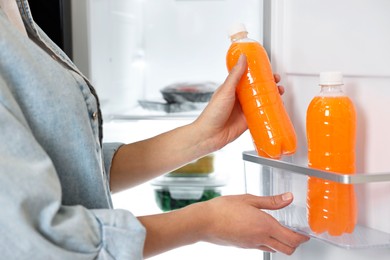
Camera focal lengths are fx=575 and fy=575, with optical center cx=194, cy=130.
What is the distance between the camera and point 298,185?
1.07 meters

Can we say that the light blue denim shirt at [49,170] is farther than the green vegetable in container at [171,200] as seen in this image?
No

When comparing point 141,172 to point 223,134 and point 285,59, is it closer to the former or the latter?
point 223,134

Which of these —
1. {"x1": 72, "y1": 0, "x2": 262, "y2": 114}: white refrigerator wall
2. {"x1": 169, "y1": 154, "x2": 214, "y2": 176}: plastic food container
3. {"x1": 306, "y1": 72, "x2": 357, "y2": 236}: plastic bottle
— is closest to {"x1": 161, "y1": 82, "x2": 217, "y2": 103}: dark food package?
{"x1": 72, "y1": 0, "x2": 262, "y2": 114}: white refrigerator wall

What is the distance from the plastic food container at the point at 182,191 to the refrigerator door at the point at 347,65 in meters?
0.57

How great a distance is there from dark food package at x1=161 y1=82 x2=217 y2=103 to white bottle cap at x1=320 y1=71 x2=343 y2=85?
30.3 inches

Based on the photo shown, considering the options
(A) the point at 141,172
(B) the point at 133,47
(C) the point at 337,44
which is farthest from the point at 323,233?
(B) the point at 133,47

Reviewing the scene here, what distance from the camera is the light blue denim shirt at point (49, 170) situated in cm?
72

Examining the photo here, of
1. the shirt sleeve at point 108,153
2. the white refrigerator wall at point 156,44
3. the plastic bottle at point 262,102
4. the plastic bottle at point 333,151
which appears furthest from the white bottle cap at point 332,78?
the white refrigerator wall at point 156,44

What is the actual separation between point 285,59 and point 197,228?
43cm

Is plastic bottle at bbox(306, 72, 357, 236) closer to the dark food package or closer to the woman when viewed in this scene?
the woman

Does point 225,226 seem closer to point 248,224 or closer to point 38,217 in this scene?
point 248,224

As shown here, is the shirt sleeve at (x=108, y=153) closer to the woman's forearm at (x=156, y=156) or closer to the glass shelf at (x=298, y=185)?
the woman's forearm at (x=156, y=156)

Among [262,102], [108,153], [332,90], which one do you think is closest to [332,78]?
[332,90]

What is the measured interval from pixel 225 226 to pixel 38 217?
35 centimetres
